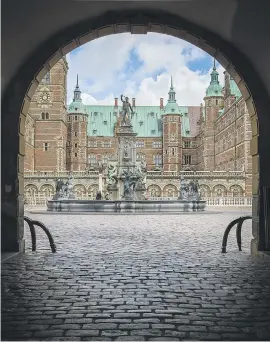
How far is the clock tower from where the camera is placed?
5947 cm

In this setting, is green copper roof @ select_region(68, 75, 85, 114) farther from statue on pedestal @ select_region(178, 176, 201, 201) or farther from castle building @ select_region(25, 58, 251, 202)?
statue on pedestal @ select_region(178, 176, 201, 201)

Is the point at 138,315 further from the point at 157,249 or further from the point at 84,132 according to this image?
the point at 84,132

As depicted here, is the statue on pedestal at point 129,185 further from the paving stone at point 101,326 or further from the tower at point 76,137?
the tower at point 76,137

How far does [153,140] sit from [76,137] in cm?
1438

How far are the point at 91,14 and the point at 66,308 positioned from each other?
15.4 ft

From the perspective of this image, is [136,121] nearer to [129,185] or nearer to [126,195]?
[129,185]

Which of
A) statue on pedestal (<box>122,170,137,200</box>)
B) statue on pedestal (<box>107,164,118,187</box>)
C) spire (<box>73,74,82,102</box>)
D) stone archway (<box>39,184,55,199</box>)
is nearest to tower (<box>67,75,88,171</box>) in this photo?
spire (<box>73,74,82,102</box>)

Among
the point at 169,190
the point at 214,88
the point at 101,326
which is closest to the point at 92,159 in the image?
the point at 214,88

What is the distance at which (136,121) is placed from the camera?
83188 mm

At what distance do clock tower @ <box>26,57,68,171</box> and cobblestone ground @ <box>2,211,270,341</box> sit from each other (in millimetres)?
52319

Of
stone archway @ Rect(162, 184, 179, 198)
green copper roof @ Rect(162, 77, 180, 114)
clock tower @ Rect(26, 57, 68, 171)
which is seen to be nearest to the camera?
stone archway @ Rect(162, 184, 179, 198)

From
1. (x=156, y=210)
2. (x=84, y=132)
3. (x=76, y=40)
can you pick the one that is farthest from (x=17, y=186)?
(x=84, y=132)

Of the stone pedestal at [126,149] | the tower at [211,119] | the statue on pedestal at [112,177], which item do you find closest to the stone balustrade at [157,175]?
the tower at [211,119]

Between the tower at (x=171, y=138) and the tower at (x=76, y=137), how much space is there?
13.4 m
